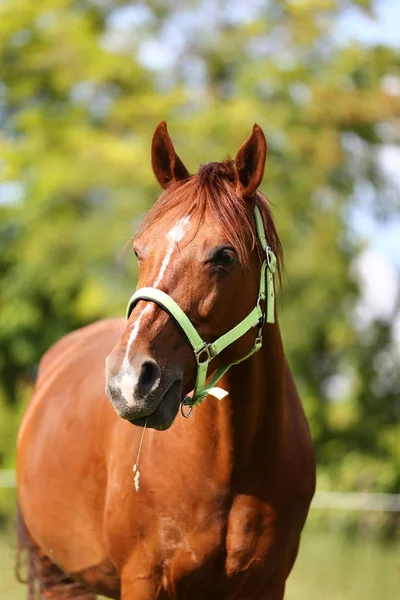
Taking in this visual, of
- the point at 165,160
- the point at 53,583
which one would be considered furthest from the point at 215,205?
the point at 53,583

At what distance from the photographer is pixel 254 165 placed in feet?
10.3

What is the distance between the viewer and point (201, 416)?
3.29 meters

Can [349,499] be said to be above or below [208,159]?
below

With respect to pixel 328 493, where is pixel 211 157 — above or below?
above

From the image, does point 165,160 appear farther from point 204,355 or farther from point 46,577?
point 46,577

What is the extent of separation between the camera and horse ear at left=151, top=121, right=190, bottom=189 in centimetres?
327

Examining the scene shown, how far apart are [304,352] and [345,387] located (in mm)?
1166

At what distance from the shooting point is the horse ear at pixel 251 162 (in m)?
3.11

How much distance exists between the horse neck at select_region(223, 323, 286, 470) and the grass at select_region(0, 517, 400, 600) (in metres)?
3.83

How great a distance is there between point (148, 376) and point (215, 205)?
2.14 feet

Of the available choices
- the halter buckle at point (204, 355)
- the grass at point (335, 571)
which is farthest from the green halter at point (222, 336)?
the grass at point (335, 571)

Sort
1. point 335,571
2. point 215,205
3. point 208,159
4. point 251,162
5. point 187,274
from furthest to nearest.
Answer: point 208,159 < point 335,571 < point 251,162 < point 215,205 < point 187,274

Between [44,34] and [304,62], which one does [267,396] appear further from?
[44,34]

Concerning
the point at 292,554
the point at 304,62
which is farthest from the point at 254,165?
the point at 304,62
